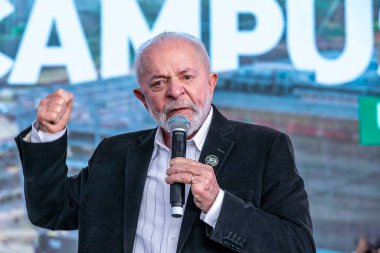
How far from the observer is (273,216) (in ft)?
5.49

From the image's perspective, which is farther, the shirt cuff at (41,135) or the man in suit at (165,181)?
the shirt cuff at (41,135)

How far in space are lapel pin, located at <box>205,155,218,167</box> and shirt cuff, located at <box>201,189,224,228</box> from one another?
171 mm

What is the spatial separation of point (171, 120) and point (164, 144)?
23 cm

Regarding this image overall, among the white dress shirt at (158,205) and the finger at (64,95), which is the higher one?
the finger at (64,95)

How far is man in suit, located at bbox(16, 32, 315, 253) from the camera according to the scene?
164 centimetres

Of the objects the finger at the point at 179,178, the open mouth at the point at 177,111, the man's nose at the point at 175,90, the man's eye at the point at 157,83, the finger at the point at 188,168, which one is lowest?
the finger at the point at 179,178

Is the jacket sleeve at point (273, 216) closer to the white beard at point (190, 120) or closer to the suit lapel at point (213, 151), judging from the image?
the suit lapel at point (213, 151)

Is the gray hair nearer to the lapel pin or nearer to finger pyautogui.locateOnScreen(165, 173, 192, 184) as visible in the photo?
the lapel pin

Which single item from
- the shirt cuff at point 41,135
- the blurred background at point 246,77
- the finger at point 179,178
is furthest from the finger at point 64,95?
the blurred background at point 246,77

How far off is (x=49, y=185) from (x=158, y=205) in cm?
32

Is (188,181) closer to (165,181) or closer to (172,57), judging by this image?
(165,181)

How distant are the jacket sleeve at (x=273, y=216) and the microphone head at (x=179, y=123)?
21cm

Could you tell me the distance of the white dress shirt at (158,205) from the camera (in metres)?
Answer: 1.76

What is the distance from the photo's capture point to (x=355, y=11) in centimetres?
399
